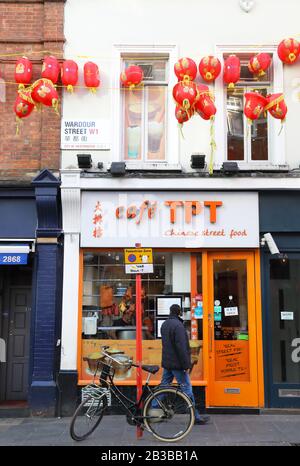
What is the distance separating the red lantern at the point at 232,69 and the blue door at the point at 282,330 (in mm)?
3173

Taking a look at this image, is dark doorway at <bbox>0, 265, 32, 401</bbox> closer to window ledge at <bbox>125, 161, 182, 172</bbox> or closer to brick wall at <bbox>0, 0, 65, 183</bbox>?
brick wall at <bbox>0, 0, 65, 183</bbox>

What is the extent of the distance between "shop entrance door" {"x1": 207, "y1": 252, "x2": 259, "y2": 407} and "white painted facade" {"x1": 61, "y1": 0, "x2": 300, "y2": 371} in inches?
73.1

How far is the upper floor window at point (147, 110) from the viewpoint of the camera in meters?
9.32

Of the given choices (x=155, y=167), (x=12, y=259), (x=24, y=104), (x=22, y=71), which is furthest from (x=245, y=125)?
(x=12, y=259)

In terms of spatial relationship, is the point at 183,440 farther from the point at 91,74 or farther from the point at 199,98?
the point at 91,74

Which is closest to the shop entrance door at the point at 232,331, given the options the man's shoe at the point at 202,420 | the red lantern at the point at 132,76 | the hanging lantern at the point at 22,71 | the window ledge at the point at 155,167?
the man's shoe at the point at 202,420

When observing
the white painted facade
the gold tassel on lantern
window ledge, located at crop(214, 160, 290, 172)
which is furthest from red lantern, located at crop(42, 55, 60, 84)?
window ledge, located at crop(214, 160, 290, 172)

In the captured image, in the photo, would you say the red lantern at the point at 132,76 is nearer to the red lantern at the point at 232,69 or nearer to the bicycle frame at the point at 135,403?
the red lantern at the point at 232,69

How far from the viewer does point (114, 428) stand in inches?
300

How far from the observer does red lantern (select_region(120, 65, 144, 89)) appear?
8.81 metres

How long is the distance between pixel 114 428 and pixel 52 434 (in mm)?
932

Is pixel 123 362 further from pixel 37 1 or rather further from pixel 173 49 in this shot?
pixel 37 1

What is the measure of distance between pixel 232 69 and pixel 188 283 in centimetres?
378

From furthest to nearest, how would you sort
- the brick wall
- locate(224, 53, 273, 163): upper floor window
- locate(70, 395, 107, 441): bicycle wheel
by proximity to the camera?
1. locate(224, 53, 273, 163): upper floor window
2. the brick wall
3. locate(70, 395, 107, 441): bicycle wheel
